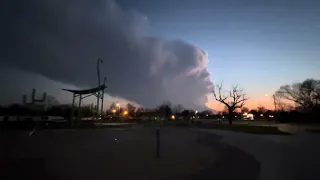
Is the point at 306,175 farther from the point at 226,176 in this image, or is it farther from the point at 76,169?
the point at 76,169

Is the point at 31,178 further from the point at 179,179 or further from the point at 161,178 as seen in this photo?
the point at 179,179

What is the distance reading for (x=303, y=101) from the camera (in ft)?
228

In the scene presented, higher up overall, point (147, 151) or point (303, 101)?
point (303, 101)

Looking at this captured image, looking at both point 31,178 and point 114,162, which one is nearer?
point 31,178

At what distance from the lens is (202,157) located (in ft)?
39.2

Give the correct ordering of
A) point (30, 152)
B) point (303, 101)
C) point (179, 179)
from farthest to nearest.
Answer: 1. point (303, 101)
2. point (30, 152)
3. point (179, 179)

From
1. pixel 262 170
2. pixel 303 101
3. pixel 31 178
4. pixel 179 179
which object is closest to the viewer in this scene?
pixel 31 178

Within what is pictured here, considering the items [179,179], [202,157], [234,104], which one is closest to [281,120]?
[234,104]

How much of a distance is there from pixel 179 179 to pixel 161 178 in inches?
19.2

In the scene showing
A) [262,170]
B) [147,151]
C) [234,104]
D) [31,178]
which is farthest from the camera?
[234,104]

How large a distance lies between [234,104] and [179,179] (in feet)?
176

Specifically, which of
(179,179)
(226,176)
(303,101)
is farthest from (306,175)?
(303,101)

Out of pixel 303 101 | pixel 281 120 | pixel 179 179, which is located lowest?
pixel 179 179

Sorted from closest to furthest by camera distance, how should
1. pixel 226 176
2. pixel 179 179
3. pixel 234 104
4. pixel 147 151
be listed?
1. pixel 179 179
2. pixel 226 176
3. pixel 147 151
4. pixel 234 104
